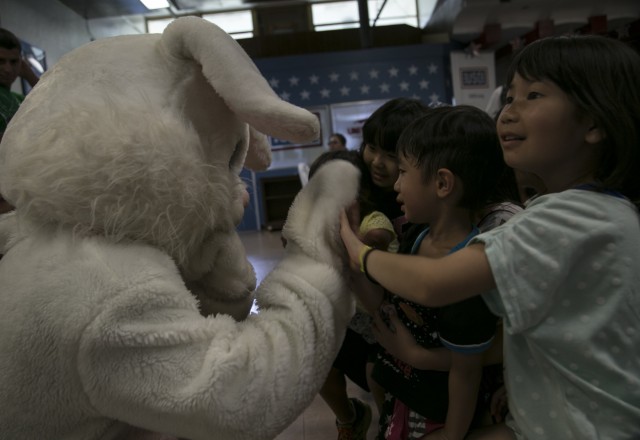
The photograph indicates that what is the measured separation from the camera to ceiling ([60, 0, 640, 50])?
6.70 metres

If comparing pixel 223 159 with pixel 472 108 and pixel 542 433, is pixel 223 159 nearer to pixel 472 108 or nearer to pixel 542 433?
pixel 472 108

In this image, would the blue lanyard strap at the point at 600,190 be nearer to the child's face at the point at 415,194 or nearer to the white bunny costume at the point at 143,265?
the child's face at the point at 415,194

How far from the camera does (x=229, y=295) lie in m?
0.90

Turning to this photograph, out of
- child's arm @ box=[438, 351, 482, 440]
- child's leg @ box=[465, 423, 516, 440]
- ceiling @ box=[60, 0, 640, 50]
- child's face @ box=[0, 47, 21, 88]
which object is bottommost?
child's leg @ box=[465, 423, 516, 440]

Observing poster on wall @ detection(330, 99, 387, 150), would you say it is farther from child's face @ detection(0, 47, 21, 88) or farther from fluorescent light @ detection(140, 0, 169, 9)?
child's face @ detection(0, 47, 21, 88)

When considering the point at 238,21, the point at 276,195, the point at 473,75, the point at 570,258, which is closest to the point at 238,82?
the point at 570,258

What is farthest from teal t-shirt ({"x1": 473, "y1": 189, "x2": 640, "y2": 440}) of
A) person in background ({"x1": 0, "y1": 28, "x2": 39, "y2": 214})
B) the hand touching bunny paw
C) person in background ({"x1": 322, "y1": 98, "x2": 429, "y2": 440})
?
person in background ({"x1": 0, "y1": 28, "x2": 39, "y2": 214})

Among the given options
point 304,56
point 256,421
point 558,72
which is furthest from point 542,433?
point 304,56

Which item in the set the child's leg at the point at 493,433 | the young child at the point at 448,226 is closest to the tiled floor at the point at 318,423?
the young child at the point at 448,226

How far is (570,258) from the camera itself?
76cm

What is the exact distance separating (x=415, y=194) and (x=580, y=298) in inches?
13.6

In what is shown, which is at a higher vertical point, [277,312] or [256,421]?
[277,312]

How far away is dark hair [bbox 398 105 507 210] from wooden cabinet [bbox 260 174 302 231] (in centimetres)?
690

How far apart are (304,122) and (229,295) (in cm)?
33
